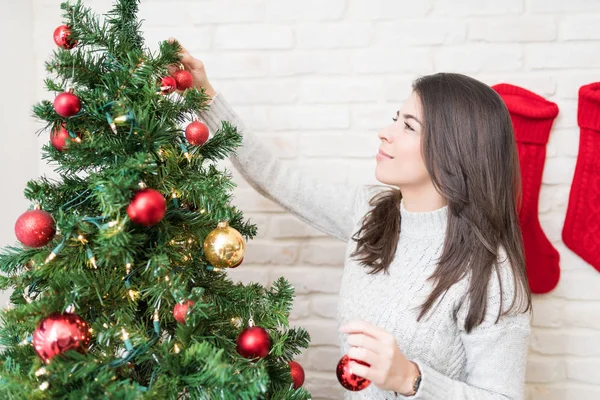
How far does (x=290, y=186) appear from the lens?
1.29 metres

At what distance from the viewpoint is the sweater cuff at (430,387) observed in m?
0.95

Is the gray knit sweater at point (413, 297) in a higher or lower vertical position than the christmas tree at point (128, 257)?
lower

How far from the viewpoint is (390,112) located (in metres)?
1.40

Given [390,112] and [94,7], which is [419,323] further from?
[94,7]

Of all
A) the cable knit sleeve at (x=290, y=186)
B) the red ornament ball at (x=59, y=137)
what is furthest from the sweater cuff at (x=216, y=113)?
the red ornament ball at (x=59, y=137)

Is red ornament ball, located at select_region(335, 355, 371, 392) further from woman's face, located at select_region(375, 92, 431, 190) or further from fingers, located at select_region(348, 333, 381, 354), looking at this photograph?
woman's face, located at select_region(375, 92, 431, 190)

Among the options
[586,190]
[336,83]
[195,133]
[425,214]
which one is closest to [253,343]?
[195,133]

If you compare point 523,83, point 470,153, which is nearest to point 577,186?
point 523,83

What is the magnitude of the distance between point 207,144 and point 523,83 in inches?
35.3

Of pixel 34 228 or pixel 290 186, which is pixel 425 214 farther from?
pixel 34 228

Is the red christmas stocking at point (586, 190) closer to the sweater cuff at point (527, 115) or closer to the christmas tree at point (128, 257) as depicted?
the sweater cuff at point (527, 115)

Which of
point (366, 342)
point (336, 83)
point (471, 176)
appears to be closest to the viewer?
point (366, 342)

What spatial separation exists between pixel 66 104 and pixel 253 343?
17.8 inches

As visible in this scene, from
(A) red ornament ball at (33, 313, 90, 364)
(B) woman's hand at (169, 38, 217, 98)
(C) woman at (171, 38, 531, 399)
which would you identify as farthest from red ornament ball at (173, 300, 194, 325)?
(B) woman's hand at (169, 38, 217, 98)
